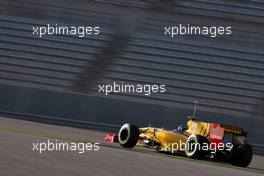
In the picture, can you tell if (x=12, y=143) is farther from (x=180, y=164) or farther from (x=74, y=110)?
(x=74, y=110)

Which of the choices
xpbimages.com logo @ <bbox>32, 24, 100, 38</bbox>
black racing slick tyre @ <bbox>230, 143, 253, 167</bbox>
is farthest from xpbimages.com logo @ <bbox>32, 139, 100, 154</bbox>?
xpbimages.com logo @ <bbox>32, 24, 100, 38</bbox>

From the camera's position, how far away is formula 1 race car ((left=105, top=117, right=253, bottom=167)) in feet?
39.9

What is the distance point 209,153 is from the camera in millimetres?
12406

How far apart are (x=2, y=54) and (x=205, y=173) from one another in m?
12.6

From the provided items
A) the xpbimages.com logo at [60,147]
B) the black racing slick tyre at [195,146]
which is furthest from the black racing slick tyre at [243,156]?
the xpbimages.com logo at [60,147]

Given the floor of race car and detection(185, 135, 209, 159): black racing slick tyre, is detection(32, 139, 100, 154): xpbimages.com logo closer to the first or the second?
the floor of race car

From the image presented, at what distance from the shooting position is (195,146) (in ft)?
39.5

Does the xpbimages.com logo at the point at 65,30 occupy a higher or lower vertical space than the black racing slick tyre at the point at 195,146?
higher

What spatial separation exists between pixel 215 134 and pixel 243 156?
620 mm

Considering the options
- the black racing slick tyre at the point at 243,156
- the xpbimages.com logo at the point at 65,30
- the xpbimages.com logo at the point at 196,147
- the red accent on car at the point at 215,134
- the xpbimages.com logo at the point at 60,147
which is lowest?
the black racing slick tyre at the point at 243,156

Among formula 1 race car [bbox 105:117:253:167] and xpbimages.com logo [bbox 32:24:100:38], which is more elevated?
xpbimages.com logo [bbox 32:24:100:38]

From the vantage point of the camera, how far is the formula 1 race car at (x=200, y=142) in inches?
479

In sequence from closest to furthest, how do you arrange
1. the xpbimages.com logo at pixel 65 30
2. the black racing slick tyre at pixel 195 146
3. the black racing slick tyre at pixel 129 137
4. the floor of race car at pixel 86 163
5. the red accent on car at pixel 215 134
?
the floor of race car at pixel 86 163 < the black racing slick tyre at pixel 195 146 < the red accent on car at pixel 215 134 < the black racing slick tyre at pixel 129 137 < the xpbimages.com logo at pixel 65 30

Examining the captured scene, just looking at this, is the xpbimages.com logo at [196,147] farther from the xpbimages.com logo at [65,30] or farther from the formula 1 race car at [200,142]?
the xpbimages.com logo at [65,30]
